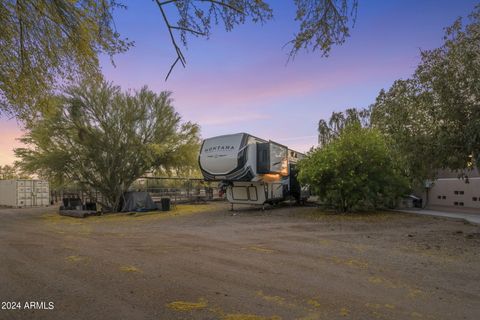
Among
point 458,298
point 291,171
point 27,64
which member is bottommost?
point 458,298

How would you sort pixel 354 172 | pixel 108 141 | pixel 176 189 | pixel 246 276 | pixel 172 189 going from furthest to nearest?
pixel 176 189
pixel 172 189
pixel 108 141
pixel 354 172
pixel 246 276

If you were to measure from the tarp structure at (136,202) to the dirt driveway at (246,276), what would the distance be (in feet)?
Answer: 32.0

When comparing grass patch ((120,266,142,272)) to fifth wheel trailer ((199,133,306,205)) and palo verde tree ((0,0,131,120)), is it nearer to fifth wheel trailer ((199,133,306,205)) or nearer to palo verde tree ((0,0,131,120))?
palo verde tree ((0,0,131,120))

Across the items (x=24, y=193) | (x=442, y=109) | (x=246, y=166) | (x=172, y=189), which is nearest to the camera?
(x=442, y=109)

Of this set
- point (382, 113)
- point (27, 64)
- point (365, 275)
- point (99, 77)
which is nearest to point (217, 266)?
point (365, 275)

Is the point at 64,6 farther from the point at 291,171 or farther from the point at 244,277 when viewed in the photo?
the point at 291,171

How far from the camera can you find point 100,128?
1858cm

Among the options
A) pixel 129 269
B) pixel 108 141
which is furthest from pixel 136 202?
pixel 129 269

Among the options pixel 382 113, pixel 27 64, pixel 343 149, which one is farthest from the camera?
pixel 343 149

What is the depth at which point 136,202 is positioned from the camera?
19281 mm

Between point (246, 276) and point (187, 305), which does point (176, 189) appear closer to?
point (246, 276)

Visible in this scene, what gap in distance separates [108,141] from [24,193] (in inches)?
593

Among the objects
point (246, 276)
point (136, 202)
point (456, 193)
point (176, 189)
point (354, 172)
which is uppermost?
point (354, 172)

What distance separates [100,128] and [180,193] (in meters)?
10.4
